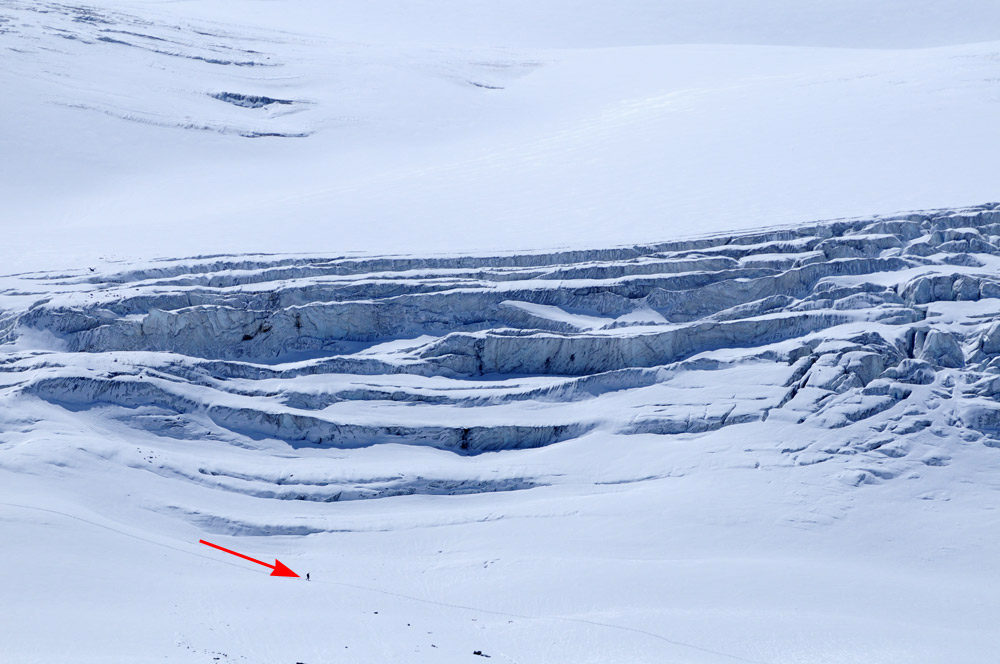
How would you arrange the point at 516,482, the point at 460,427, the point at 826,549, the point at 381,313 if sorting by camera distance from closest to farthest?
1. the point at 826,549
2. the point at 516,482
3. the point at 460,427
4. the point at 381,313

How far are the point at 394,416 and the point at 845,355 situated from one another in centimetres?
911

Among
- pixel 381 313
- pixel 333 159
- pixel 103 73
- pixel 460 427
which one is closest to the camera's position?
pixel 460 427

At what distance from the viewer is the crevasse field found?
12172mm

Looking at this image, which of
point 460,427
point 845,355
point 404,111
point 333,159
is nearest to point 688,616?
point 460,427

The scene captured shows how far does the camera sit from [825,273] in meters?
19.9

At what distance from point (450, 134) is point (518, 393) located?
2013cm

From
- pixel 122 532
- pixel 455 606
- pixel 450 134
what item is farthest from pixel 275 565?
pixel 450 134

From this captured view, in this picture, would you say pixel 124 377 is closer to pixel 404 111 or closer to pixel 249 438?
pixel 249 438

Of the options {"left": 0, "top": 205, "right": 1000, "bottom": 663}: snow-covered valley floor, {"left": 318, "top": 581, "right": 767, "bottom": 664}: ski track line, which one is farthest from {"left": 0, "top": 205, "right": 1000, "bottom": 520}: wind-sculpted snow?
{"left": 318, "top": 581, "right": 767, "bottom": 664}: ski track line

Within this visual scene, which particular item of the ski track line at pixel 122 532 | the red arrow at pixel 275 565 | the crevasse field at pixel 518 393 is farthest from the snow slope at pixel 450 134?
the ski track line at pixel 122 532

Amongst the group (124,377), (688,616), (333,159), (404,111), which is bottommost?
(688,616)

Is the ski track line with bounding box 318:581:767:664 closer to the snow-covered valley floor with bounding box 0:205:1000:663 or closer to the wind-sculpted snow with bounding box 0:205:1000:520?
the snow-covered valley floor with bounding box 0:205:1000:663

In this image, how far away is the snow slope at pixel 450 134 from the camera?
23.7 meters

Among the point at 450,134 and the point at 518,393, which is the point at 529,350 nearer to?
the point at 518,393
